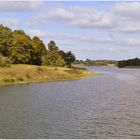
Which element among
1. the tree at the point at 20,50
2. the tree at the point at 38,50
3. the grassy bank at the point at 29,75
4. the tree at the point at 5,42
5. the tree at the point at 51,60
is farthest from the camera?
the tree at the point at 51,60

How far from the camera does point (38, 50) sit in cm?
15412

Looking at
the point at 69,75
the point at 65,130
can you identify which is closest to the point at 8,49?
the point at 69,75

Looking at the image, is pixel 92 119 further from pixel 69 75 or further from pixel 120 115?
pixel 69 75

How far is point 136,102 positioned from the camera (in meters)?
59.2

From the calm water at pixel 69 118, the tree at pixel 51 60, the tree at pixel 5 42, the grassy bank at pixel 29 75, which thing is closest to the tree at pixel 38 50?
the tree at pixel 51 60

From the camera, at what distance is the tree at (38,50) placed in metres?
147

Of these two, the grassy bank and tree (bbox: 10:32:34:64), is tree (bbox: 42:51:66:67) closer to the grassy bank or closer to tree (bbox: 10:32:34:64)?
tree (bbox: 10:32:34:64)

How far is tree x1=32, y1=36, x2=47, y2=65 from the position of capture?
483ft

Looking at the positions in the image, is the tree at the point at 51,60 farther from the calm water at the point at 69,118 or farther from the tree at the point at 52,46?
the calm water at the point at 69,118

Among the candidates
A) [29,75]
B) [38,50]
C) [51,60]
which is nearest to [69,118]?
[29,75]

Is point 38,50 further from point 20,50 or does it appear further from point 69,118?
point 69,118

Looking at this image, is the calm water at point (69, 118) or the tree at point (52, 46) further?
the tree at point (52, 46)

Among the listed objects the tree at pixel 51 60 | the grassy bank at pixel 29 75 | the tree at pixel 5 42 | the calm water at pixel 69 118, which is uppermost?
the tree at pixel 5 42

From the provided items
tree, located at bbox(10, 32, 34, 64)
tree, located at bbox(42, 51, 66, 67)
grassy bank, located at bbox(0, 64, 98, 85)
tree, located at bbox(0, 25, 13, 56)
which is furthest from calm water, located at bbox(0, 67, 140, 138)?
tree, located at bbox(42, 51, 66, 67)
